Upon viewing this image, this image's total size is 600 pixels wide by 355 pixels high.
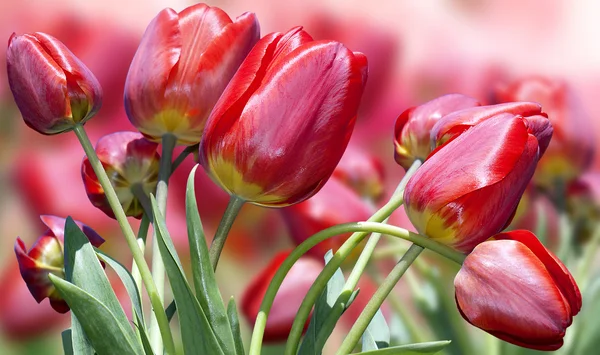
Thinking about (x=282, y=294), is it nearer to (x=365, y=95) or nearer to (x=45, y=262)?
(x=45, y=262)

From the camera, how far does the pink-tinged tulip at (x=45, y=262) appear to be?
0.26 meters

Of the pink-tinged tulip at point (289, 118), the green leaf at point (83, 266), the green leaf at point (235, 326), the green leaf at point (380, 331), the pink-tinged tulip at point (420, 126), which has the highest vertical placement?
the pink-tinged tulip at point (289, 118)

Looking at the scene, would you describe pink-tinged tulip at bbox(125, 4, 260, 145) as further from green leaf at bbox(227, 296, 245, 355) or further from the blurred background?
the blurred background

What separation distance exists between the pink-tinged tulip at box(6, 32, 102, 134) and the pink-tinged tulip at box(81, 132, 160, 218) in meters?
0.03

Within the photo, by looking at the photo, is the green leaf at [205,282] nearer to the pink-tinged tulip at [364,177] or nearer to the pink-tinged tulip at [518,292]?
the pink-tinged tulip at [518,292]

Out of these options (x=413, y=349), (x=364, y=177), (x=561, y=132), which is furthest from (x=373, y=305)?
(x=561, y=132)

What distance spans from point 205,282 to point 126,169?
0.06 m

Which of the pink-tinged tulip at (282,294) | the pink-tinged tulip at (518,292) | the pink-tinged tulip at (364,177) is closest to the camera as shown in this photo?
the pink-tinged tulip at (518,292)

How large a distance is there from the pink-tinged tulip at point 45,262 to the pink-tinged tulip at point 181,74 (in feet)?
0.16

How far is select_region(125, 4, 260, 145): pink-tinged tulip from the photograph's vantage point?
0.24m

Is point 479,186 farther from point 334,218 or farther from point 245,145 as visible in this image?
point 334,218

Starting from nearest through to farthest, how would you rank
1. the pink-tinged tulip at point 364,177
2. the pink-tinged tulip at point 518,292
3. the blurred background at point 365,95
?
the pink-tinged tulip at point 518,292 < the pink-tinged tulip at point 364,177 < the blurred background at point 365,95

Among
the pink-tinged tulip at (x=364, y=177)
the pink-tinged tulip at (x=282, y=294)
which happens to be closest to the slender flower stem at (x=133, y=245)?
the pink-tinged tulip at (x=282, y=294)

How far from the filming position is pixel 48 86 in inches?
9.1
